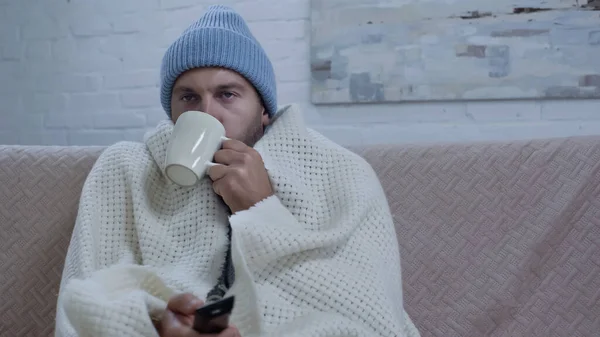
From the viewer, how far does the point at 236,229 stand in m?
0.86

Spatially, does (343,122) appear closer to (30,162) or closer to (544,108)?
(544,108)

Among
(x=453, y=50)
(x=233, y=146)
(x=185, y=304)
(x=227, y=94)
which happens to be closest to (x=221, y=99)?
(x=227, y=94)

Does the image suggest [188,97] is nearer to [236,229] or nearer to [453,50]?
[236,229]

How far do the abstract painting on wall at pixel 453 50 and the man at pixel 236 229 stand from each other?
551 millimetres

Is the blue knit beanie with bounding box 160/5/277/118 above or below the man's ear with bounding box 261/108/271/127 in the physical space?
above

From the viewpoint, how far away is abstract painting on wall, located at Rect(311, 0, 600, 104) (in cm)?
162

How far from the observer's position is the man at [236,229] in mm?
813

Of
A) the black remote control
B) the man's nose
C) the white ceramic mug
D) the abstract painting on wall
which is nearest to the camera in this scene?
the black remote control

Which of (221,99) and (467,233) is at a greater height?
(221,99)

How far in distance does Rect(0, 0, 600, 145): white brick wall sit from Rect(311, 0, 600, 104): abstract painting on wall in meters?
0.04

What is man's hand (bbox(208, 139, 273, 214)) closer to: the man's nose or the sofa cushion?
the man's nose

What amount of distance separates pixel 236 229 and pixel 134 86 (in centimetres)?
116

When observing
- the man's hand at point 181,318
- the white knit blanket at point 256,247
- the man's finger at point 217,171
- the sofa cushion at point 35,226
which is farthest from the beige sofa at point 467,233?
the man's hand at point 181,318

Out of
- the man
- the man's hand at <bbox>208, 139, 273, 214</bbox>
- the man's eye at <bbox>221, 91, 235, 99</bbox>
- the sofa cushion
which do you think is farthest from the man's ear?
the sofa cushion
